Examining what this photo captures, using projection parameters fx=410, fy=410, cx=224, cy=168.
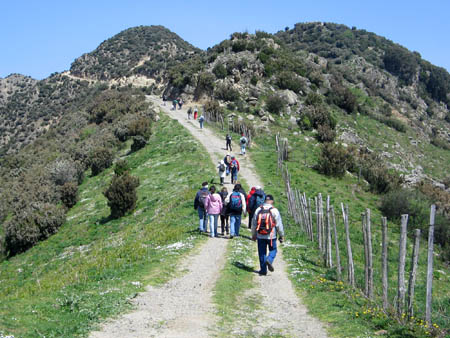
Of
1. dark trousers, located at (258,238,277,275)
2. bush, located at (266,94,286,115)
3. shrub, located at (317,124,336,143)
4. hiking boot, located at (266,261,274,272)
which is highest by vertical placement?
bush, located at (266,94,286,115)

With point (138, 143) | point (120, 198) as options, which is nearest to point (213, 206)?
point (120, 198)

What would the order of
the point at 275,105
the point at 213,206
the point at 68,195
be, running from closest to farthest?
1. the point at 213,206
2. the point at 68,195
3. the point at 275,105

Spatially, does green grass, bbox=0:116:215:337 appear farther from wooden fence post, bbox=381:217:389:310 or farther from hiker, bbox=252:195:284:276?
wooden fence post, bbox=381:217:389:310

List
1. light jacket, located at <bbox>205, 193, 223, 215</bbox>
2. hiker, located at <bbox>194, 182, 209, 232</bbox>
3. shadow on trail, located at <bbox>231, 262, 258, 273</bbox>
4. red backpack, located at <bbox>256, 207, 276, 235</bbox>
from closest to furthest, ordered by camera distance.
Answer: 1. red backpack, located at <bbox>256, 207, 276, 235</bbox>
2. shadow on trail, located at <bbox>231, 262, 258, 273</bbox>
3. light jacket, located at <bbox>205, 193, 223, 215</bbox>
4. hiker, located at <bbox>194, 182, 209, 232</bbox>

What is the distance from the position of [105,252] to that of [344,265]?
9.18 meters

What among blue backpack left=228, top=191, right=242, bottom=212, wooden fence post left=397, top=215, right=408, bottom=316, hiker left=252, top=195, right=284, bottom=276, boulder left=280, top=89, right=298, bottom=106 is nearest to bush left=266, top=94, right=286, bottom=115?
boulder left=280, top=89, right=298, bottom=106

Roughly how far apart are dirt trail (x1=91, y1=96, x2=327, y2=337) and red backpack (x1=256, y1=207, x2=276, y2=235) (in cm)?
140

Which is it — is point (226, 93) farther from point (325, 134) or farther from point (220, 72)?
point (325, 134)

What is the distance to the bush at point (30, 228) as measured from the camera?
24219mm

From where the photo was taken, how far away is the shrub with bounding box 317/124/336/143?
4522cm

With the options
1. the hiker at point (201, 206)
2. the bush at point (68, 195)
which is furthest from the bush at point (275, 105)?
the hiker at point (201, 206)

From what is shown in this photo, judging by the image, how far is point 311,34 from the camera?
120 m

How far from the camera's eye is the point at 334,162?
1299 inches

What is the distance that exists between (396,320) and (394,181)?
26517mm
